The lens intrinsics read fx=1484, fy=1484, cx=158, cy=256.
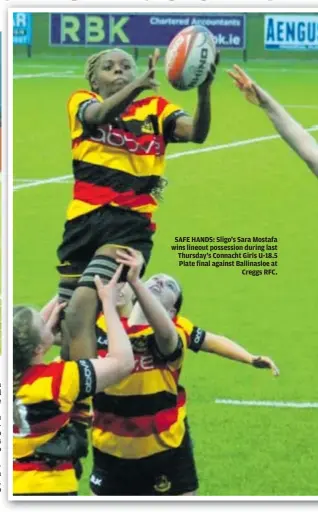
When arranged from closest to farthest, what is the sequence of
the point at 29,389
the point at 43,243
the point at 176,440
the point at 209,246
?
the point at 29,389 → the point at 176,440 → the point at 209,246 → the point at 43,243

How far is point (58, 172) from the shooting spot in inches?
514

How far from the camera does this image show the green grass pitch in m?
7.09

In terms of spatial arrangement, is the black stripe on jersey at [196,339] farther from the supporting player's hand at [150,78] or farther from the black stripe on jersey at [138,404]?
the supporting player's hand at [150,78]

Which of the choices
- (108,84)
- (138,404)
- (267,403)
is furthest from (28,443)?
(267,403)

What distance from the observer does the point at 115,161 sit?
6.41 meters

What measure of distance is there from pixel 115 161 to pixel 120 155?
0.04 meters

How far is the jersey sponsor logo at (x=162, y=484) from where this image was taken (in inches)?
240

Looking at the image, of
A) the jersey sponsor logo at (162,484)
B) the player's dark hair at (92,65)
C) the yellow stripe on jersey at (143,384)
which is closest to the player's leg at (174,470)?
the jersey sponsor logo at (162,484)

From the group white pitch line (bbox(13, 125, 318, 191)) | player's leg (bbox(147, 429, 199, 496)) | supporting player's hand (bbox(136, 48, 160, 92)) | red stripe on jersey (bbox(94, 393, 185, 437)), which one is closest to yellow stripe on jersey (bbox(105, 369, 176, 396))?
red stripe on jersey (bbox(94, 393, 185, 437))

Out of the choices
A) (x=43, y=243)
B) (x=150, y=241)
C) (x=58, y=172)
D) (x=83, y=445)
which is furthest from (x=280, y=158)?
(x=83, y=445)

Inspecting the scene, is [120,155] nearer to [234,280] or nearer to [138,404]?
[138,404]

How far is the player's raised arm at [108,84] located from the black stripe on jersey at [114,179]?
22cm
